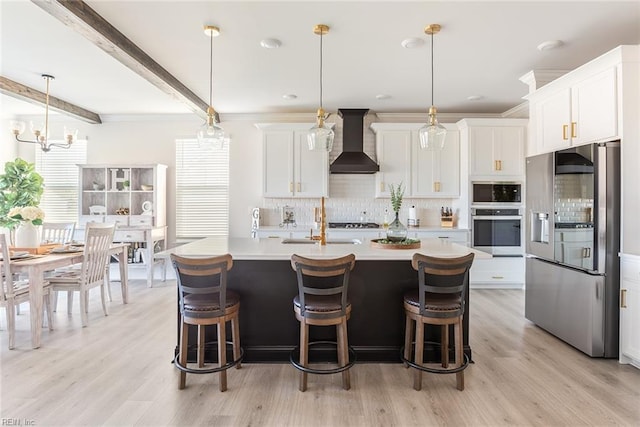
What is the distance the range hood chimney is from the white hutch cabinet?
113 inches

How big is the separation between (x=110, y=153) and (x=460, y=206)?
231 inches

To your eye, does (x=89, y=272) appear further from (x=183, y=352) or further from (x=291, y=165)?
(x=291, y=165)

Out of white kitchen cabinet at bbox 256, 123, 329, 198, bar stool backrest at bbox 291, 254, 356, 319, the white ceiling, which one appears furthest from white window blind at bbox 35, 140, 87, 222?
bar stool backrest at bbox 291, 254, 356, 319

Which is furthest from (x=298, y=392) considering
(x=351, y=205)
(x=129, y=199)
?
(x=129, y=199)

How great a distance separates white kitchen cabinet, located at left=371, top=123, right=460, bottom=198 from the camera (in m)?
5.58

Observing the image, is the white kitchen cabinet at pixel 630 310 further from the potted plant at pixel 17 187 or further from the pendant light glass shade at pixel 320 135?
the potted plant at pixel 17 187

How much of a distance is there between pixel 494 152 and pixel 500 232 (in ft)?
3.91

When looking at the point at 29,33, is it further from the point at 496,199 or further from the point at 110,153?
the point at 496,199

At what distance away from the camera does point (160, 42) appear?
3.33 meters

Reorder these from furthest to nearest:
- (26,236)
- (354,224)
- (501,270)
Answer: (354,224), (501,270), (26,236)

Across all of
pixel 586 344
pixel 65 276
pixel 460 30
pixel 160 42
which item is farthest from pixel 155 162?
pixel 586 344

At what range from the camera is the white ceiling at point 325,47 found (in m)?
2.77

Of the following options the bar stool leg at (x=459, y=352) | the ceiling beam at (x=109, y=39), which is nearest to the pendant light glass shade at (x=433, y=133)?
the bar stool leg at (x=459, y=352)

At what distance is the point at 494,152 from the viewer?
527 cm
